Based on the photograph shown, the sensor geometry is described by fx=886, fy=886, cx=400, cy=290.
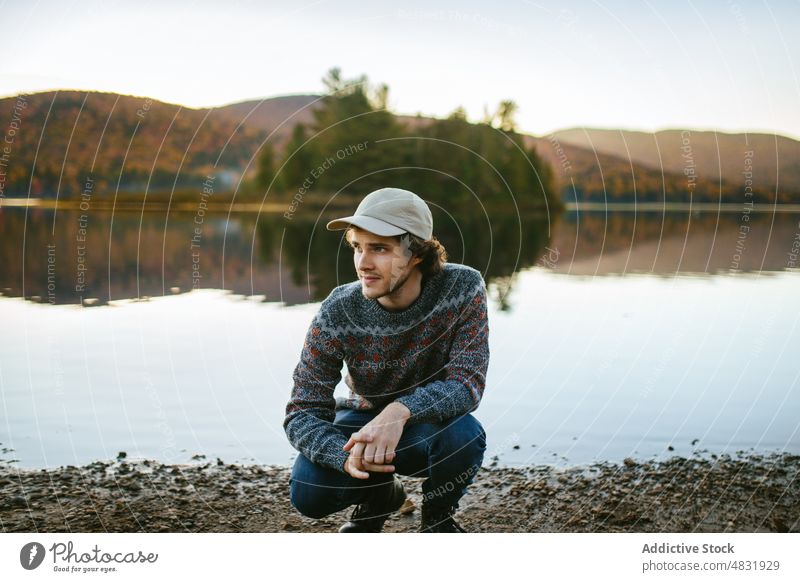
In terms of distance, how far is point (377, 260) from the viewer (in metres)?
3.94

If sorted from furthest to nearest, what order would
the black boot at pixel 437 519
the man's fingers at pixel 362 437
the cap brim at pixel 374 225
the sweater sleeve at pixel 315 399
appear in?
the black boot at pixel 437 519
the sweater sleeve at pixel 315 399
the cap brim at pixel 374 225
the man's fingers at pixel 362 437

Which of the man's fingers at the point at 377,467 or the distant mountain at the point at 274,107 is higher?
the distant mountain at the point at 274,107

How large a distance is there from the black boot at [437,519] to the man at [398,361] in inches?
0.6

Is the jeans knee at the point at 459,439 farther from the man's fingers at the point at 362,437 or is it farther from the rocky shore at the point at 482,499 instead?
the rocky shore at the point at 482,499

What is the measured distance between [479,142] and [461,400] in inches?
305

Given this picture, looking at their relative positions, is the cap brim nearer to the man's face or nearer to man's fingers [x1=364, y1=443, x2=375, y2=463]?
the man's face

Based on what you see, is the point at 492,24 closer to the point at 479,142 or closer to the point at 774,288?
the point at 479,142

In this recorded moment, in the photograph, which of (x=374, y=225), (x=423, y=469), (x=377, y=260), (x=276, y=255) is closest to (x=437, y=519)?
(x=423, y=469)

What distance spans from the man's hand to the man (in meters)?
0.01

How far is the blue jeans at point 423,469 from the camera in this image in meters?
3.93

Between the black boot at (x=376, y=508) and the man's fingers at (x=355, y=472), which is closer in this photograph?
the man's fingers at (x=355, y=472)

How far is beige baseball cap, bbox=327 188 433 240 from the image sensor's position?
12.7ft

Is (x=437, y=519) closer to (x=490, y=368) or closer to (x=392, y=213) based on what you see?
(x=392, y=213)

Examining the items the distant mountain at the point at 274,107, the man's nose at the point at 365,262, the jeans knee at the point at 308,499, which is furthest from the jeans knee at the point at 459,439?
the distant mountain at the point at 274,107
